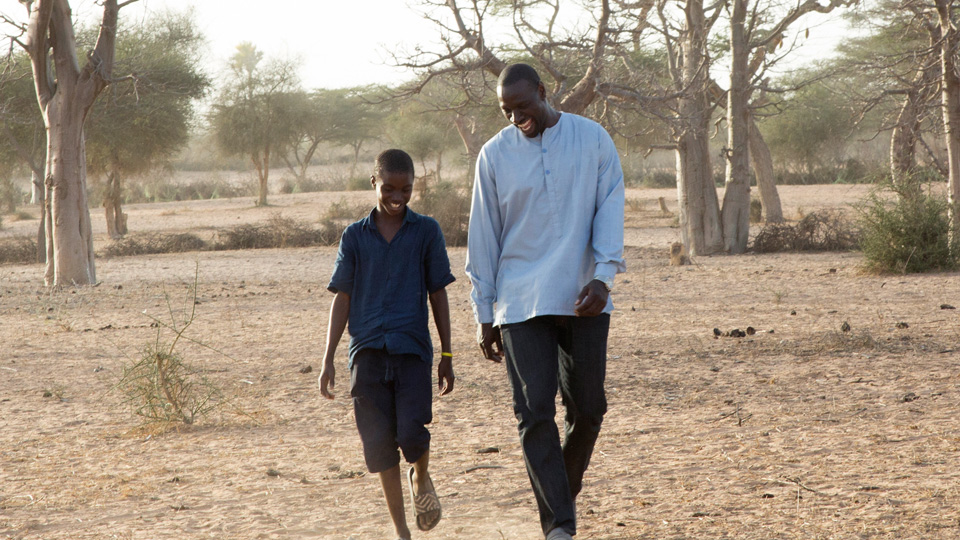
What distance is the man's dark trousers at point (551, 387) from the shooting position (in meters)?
3.02

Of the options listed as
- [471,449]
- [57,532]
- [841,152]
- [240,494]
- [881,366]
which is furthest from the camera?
[841,152]

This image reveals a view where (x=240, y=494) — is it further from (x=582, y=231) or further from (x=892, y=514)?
(x=892, y=514)

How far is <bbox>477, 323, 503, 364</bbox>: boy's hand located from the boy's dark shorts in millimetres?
223

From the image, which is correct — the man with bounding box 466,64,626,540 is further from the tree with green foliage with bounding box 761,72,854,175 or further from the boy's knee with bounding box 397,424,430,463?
the tree with green foliage with bounding box 761,72,854,175

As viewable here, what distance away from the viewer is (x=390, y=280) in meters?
3.26

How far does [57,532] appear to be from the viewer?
364 centimetres

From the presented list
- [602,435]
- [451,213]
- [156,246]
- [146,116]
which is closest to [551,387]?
[602,435]

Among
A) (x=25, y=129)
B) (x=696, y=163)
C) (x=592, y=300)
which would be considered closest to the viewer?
(x=592, y=300)

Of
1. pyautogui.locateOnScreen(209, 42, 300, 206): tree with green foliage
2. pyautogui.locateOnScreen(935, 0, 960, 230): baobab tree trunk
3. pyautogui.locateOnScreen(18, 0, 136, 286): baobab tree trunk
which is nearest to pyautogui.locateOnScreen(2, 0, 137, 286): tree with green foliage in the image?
pyautogui.locateOnScreen(18, 0, 136, 286): baobab tree trunk

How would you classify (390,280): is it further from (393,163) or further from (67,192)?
(67,192)

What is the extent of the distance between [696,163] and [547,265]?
12.6m

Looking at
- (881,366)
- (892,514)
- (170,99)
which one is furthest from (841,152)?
(892,514)

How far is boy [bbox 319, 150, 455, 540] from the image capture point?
3201 mm

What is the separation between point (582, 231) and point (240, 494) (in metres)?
2.00
